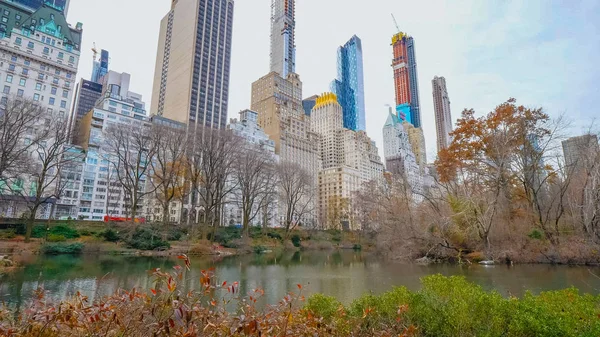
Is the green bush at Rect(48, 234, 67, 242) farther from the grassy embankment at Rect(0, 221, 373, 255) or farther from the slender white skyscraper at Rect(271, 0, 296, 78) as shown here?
the slender white skyscraper at Rect(271, 0, 296, 78)

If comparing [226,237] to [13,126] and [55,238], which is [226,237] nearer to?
[55,238]

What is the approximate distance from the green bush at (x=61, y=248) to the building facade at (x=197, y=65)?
8387cm

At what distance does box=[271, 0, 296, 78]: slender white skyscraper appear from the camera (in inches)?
6722

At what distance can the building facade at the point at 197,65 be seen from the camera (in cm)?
11006

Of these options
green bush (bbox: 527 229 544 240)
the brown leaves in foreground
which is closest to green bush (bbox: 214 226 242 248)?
green bush (bbox: 527 229 544 240)

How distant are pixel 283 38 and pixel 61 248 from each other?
544 feet

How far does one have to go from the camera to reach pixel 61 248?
82.3 ft

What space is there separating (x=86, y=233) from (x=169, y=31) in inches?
4797

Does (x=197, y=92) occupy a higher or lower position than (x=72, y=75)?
higher

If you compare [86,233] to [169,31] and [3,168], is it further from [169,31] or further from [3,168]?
[169,31]

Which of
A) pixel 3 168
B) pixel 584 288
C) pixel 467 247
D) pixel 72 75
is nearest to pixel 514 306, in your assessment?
A: pixel 584 288

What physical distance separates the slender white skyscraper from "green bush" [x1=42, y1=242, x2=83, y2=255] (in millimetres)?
149810

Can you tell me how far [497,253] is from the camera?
22.5 m

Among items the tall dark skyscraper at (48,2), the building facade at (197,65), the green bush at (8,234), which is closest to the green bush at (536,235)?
the green bush at (8,234)
